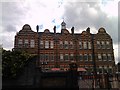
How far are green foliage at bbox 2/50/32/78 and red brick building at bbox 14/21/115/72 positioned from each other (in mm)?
14723

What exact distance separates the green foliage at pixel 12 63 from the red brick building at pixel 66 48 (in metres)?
14.7

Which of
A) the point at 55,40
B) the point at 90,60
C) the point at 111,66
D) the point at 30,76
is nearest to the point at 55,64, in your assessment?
the point at 55,40

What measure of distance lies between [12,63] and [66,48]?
2009 cm

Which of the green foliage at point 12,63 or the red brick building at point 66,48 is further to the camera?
the red brick building at point 66,48

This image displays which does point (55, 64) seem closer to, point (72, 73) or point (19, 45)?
point (19, 45)

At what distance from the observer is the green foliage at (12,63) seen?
21719mm

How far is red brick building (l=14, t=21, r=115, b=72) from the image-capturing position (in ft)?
133

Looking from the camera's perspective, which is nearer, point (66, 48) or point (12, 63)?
point (12, 63)

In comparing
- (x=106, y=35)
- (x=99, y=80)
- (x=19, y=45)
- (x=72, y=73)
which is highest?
(x=106, y=35)

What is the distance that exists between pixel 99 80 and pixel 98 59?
50.5 ft

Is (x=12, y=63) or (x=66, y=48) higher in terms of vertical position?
(x=66, y=48)

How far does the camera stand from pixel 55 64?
132ft

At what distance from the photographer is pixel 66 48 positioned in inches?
1650

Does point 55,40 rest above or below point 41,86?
above
